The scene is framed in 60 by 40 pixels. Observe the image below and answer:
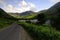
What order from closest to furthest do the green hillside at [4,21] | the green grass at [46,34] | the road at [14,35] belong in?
the green grass at [46,34], the road at [14,35], the green hillside at [4,21]

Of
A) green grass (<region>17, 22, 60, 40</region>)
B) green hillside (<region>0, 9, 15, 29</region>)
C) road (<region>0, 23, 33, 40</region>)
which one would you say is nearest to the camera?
green grass (<region>17, 22, 60, 40</region>)

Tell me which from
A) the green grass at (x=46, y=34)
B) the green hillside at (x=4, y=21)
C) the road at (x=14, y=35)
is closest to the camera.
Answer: the green grass at (x=46, y=34)

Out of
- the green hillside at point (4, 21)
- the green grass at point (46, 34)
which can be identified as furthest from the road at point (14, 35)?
the green hillside at point (4, 21)

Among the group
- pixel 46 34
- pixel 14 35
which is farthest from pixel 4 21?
pixel 46 34

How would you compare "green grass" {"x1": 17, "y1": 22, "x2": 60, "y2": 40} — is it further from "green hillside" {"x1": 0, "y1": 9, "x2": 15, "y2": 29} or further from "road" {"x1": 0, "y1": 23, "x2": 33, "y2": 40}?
"green hillside" {"x1": 0, "y1": 9, "x2": 15, "y2": 29}

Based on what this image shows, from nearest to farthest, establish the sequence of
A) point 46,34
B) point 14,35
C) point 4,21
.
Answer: point 46,34 → point 14,35 → point 4,21

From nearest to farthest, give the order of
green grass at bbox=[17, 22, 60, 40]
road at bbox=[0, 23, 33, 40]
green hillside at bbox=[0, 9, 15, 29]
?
green grass at bbox=[17, 22, 60, 40] < road at bbox=[0, 23, 33, 40] < green hillside at bbox=[0, 9, 15, 29]

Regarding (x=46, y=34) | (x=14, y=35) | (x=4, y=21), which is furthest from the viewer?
(x=4, y=21)

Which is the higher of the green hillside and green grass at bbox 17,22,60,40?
the green hillside

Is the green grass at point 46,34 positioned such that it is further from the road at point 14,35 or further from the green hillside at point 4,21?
the green hillside at point 4,21

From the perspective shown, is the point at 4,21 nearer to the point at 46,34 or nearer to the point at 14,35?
the point at 14,35

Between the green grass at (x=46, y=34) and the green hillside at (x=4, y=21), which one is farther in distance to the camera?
the green hillside at (x=4, y=21)

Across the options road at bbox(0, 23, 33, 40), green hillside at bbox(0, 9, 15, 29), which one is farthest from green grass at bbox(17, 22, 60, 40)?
green hillside at bbox(0, 9, 15, 29)

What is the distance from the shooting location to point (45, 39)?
1546 cm
